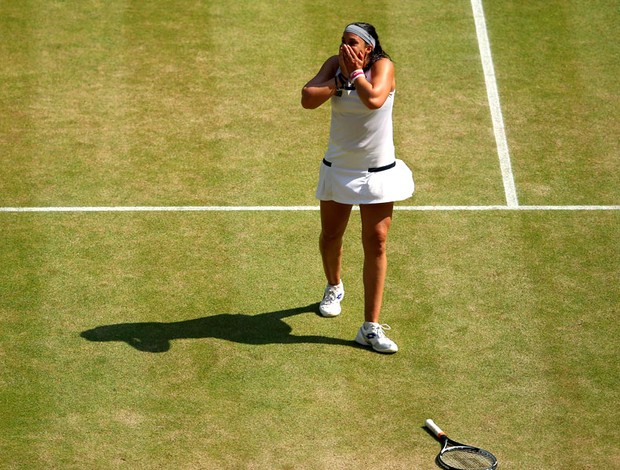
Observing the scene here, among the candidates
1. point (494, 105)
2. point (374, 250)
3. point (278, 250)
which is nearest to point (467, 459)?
point (374, 250)

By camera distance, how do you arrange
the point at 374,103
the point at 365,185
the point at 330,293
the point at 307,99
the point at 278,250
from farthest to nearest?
1. the point at 278,250
2. the point at 330,293
3. the point at 365,185
4. the point at 307,99
5. the point at 374,103

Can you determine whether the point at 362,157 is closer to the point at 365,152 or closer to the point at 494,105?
the point at 365,152

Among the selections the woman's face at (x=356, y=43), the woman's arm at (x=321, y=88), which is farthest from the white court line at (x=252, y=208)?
the woman's face at (x=356, y=43)

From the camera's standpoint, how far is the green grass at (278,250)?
802 cm

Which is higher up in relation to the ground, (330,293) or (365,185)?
(365,185)

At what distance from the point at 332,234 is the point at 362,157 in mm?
787

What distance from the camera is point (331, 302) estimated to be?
930cm

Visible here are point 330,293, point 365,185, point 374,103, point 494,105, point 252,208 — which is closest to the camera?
point 374,103

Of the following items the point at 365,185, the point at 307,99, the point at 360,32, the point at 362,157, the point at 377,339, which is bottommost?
the point at 377,339

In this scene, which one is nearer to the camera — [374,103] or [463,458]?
[463,458]

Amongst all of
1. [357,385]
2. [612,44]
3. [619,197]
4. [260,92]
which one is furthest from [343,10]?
[357,385]

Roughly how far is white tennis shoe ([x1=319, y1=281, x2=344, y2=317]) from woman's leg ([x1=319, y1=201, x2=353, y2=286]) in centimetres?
7

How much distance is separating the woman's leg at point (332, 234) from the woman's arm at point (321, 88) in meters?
0.88

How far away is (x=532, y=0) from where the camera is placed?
14281 mm
